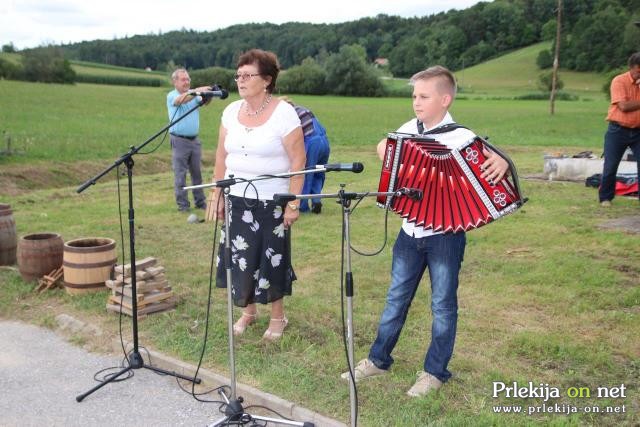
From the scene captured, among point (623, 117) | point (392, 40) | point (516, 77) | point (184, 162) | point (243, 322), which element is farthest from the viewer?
point (392, 40)

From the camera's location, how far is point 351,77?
79125 mm

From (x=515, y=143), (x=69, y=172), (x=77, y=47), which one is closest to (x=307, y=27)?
(x=77, y=47)

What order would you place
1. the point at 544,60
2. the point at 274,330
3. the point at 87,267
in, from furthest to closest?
the point at 544,60
the point at 87,267
the point at 274,330

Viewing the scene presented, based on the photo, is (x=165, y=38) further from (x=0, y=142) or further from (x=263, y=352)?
(x=263, y=352)

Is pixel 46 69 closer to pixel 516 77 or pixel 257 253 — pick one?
pixel 516 77

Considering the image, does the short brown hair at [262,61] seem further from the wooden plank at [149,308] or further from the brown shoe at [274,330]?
the wooden plank at [149,308]

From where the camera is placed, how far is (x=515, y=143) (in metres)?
23.3

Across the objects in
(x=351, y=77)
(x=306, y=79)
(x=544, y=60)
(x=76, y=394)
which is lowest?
(x=76, y=394)

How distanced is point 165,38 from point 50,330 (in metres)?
121

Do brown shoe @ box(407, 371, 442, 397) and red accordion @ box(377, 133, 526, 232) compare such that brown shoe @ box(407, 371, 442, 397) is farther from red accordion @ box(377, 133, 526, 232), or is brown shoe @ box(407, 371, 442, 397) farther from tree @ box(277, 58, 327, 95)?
tree @ box(277, 58, 327, 95)

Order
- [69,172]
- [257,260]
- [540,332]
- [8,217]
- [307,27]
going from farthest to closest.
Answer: [307,27]
[69,172]
[8,217]
[540,332]
[257,260]

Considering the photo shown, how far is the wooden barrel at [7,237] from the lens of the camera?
7.38 metres

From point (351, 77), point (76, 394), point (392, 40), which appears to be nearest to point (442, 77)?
point (76, 394)

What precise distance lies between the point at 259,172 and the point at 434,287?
5.15 ft
